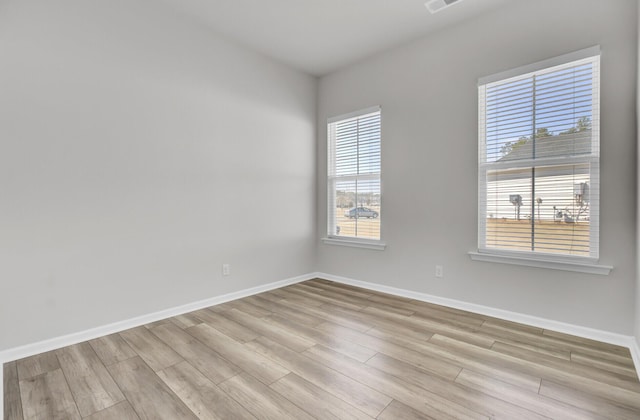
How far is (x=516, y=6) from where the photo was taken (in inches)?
108

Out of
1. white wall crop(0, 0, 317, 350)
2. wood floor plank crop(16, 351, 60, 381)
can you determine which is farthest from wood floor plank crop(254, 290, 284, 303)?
wood floor plank crop(16, 351, 60, 381)

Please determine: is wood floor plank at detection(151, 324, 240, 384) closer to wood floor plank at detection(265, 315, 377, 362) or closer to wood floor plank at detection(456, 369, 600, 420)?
wood floor plank at detection(265, 315, 377, 362)

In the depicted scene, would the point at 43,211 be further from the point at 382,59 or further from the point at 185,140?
the point at 382,59

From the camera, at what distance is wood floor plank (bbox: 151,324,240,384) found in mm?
1982

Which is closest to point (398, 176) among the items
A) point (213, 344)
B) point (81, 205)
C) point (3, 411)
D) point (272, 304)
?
point (272, 304)

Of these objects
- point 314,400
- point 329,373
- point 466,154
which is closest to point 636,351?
point 466,154

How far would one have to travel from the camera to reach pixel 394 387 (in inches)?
71.4

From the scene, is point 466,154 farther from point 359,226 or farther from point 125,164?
point 125,164

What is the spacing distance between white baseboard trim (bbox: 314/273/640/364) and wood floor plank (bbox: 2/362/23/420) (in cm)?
311

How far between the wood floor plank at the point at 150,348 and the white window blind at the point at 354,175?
2455mm

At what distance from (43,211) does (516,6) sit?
418cm

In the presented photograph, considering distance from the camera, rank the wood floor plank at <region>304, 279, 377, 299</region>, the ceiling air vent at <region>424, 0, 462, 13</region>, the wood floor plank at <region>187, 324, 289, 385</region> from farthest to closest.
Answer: the wood floor plank at <region>304, 279, 377, 299</region> < the ceiling air vent at <region>424, 0, 462, 13</region> < the wood floor plank at <region>187, 324, 289, 385</region>

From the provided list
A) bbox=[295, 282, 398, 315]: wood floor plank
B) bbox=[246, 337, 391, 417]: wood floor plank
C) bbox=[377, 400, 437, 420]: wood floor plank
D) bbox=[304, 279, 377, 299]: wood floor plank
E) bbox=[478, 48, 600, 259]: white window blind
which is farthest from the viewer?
bbox=[304, 279, 377, 299]: wood floor plank

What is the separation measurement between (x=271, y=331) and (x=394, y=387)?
1.16 metres
